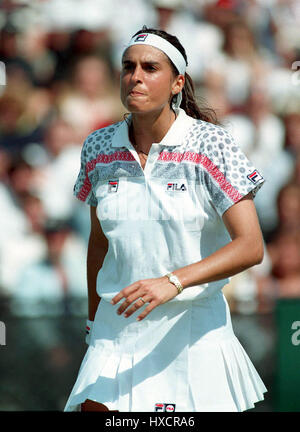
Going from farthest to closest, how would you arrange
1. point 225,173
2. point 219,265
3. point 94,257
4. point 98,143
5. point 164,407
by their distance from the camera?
point 94,257 → point 98,143 → point 164,407 → point 225,173 → point 219,265

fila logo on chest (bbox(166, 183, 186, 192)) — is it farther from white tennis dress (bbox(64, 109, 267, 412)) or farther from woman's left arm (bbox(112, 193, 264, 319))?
woman's left arm (bbox(112, 193, 264, 319))

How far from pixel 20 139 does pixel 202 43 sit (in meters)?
1.58

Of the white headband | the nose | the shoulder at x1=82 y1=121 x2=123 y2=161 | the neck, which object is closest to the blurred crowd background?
the shoulder at x1=82 y1=121 x2=123 y2=161

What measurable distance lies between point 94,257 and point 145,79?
2.45ft

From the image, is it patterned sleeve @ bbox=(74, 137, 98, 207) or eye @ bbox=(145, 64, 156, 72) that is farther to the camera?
patterned sleeve @ bbox=(74, 137, 98, 207)

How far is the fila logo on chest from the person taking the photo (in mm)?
2330

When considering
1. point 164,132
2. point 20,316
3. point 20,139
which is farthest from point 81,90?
point 164,132

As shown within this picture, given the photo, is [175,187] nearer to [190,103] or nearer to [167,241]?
[167,241]

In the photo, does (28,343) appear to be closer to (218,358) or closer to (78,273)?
(78,273)

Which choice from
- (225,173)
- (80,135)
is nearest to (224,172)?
(225,173)

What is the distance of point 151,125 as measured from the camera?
8.04 feet

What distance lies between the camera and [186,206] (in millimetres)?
2324

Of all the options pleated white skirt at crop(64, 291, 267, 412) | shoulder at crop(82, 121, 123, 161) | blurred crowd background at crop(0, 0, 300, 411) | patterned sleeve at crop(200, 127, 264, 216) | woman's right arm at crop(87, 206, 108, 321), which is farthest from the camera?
blurred crowd background at crop(0, 0, 300, 411)

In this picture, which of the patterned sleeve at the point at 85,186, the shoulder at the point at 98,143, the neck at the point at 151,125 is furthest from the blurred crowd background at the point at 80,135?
the neck at the point at 151,125
